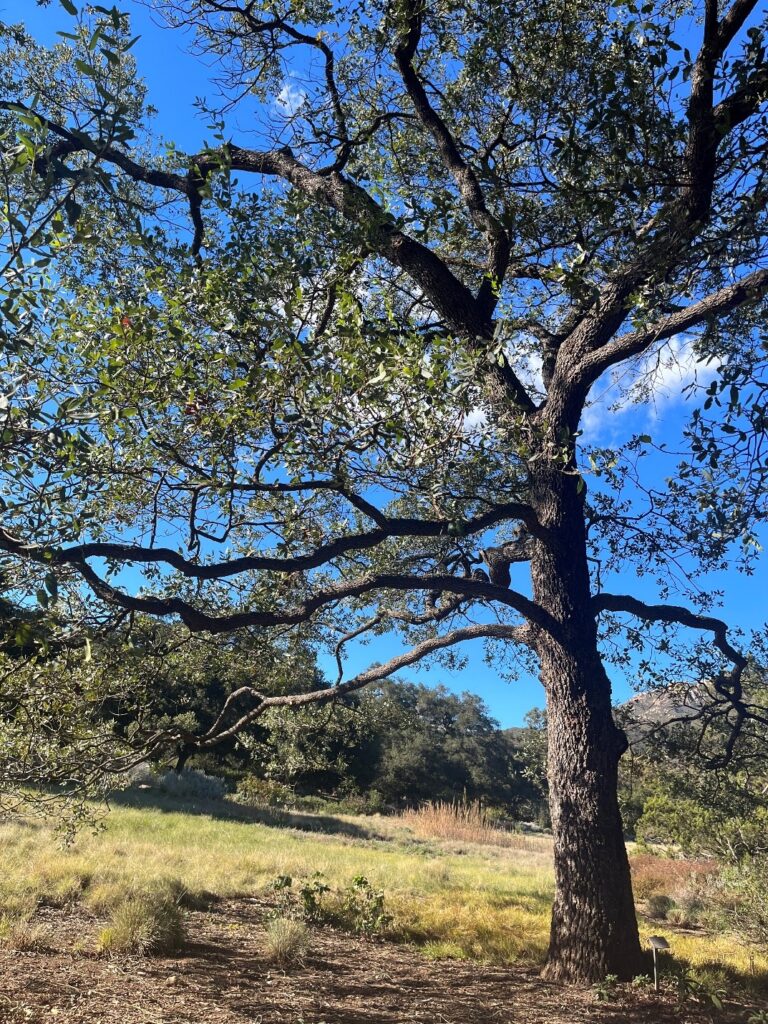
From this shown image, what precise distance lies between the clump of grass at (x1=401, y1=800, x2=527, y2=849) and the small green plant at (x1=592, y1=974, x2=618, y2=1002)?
1891 centimetres

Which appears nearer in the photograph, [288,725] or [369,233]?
[369,233]

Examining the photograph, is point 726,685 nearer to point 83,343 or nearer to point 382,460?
point 382,460

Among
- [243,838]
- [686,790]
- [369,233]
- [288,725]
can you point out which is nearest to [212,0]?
[369,233]

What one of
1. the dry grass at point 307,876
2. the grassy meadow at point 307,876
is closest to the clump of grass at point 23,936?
the grassy meadow at point 307,876

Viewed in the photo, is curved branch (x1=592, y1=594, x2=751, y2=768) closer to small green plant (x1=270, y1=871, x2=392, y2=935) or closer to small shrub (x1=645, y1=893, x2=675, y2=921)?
small green plant (x1=270, y1=871, x2=392, y2=935)

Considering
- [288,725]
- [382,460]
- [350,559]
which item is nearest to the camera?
[382,460]

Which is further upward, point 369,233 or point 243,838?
point 369,233

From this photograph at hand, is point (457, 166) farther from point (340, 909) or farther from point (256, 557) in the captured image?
point (340, 909)

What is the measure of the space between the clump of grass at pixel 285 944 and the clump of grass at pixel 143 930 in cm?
92

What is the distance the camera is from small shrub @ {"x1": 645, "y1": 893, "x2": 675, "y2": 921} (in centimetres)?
1335

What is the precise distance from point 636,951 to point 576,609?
3.15 metres

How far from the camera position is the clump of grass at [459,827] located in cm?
2359

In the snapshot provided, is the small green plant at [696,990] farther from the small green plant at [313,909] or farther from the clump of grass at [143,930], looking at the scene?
the clump of grass at [143,930]

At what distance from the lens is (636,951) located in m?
6.12
